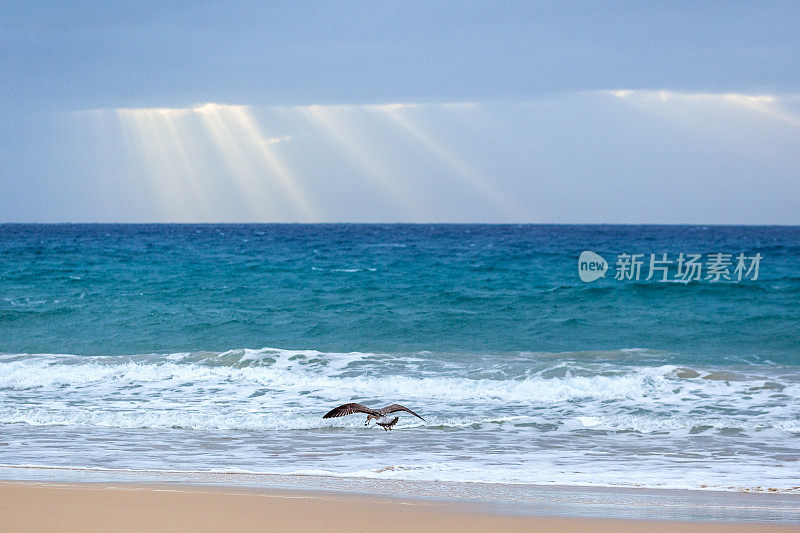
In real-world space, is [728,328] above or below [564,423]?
above

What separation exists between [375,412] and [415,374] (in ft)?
14.7

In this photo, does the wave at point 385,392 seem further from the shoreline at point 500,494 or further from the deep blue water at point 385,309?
the shoreline at point 500,494

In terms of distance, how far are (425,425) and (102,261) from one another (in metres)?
27.2

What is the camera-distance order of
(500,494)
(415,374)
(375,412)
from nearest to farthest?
(500,494) → (375,412) → (415,374)

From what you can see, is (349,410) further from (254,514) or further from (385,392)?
(385,392)

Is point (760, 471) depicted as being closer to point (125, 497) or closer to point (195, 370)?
point (125, 497)

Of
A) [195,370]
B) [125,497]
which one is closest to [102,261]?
[195,370]

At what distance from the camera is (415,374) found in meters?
13.2

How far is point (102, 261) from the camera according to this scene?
111ft

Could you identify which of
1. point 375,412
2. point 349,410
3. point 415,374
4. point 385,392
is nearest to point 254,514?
point 349,410

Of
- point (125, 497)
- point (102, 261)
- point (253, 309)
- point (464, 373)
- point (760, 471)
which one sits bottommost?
point (125, 497)

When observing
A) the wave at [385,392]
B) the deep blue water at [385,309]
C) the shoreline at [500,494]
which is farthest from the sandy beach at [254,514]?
the deep blue water at [385,309]

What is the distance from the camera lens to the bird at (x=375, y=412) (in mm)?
8555

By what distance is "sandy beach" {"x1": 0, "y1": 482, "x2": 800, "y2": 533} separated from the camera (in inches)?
208
